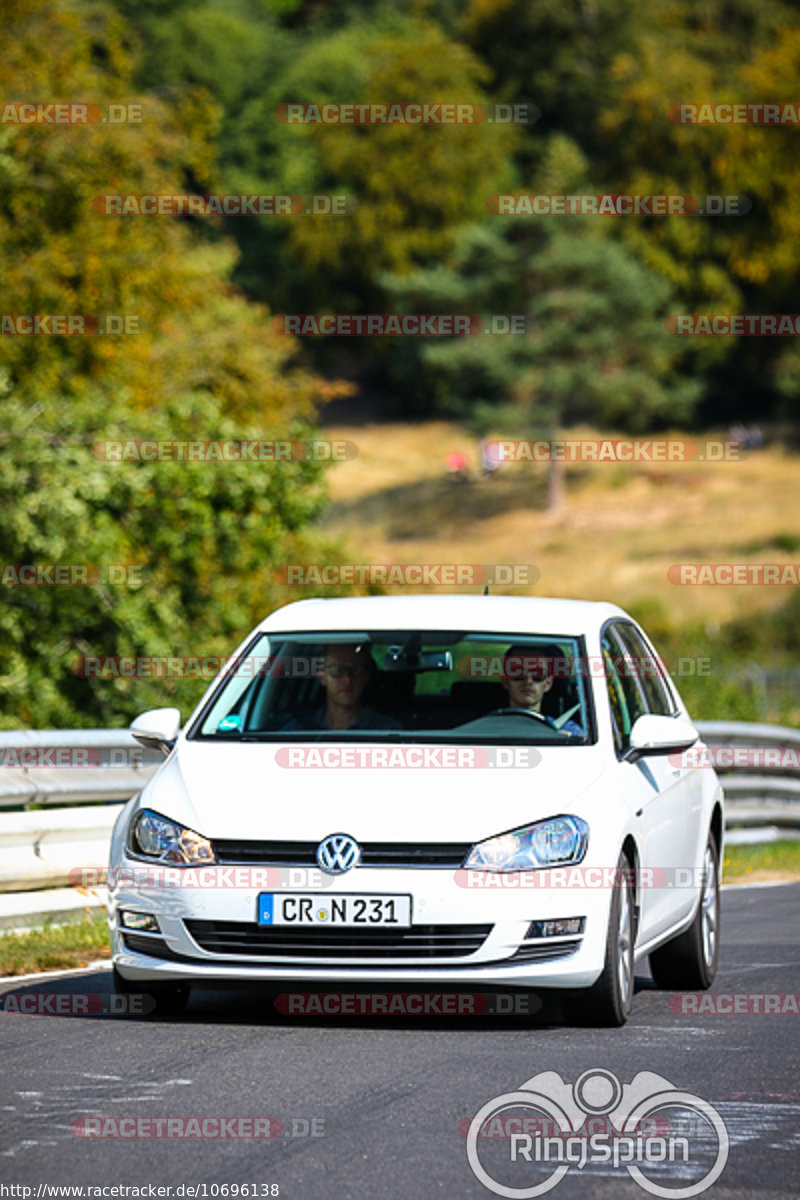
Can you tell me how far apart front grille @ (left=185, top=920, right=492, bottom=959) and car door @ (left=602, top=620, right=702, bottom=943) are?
1075mm

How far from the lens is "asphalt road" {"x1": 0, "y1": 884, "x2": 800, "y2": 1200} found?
5156mm

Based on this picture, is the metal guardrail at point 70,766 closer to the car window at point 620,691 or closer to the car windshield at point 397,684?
the car windshield at point 397,684

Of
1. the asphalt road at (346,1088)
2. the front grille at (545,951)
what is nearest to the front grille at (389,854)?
the front grille at (545,951)

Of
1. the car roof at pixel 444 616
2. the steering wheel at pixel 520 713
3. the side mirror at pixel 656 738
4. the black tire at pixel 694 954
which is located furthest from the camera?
the black tire at pixel 694 954

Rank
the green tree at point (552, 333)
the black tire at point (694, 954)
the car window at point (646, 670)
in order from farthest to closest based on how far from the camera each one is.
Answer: the green tree at point (552, 333) < the car window at point (646, 670) < the black tire at point (694, 954)

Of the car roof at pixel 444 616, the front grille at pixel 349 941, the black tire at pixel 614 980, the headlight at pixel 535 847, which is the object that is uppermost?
the car roof at pixel 444 616

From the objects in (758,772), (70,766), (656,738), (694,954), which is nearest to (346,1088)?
(656,738)

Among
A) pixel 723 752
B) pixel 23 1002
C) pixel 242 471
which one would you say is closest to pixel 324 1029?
pixel 23 1002

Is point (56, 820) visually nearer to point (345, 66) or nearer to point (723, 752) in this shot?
point (723, 752)

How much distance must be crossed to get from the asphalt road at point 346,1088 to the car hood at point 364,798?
739 mm

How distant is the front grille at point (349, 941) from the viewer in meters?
7.05

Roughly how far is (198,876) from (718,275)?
76710 millimetres

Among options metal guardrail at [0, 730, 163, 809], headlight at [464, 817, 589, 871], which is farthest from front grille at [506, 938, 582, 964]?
metal guardrail at [0, 730, 163, 809]

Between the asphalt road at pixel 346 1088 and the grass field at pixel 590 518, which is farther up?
the asphalt road at pixel 346 1088
